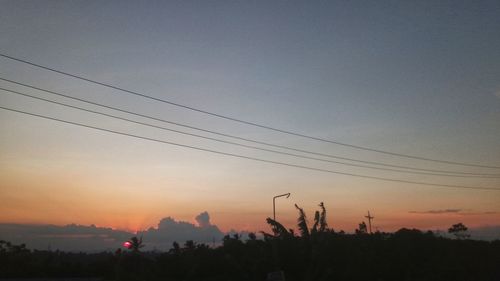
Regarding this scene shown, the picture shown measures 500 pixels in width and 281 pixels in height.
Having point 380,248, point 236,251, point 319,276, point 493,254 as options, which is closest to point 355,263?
point 319,276

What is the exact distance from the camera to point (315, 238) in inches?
1039

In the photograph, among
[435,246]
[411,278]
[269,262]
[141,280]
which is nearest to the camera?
[141,280]

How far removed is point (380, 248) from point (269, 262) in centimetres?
1052

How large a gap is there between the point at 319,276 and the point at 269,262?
10.7 ft

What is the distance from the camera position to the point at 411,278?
27547 mm

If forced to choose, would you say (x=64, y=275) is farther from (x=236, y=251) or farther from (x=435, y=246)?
(x=435, y=246)

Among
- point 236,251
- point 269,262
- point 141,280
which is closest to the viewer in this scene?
point 141,280

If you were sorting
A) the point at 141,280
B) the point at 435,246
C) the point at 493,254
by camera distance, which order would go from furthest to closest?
the point at 493,254 < the point at 435,246 < the point at 141,280

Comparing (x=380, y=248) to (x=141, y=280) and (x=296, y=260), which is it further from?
(x=141, y=280)

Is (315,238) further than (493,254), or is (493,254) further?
(493,254)

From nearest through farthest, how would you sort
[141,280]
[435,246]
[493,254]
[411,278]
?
[141,280], [411,278], [435,246], [493,254]

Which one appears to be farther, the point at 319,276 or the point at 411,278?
the point at 411,278

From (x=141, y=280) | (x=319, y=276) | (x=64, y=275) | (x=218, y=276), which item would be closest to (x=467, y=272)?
(x=319, y=276)

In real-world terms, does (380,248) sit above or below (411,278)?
above
